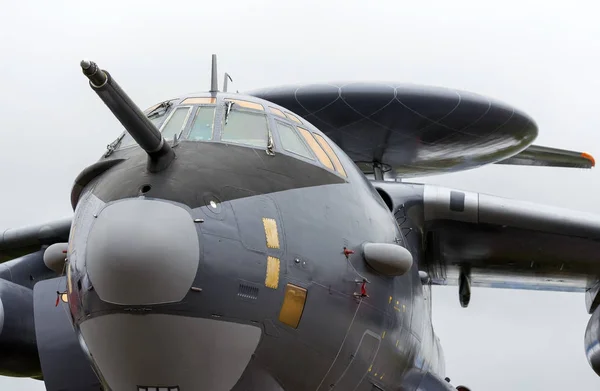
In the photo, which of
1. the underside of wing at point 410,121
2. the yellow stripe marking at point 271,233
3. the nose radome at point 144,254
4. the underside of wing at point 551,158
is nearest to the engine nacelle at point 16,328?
the underside of wing at point 410,121

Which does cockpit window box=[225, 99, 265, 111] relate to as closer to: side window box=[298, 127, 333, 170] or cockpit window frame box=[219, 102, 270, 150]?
cockpit window frame box=[219, 102, 270, 150]

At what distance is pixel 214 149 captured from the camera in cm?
653

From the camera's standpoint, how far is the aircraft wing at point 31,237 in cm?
1202

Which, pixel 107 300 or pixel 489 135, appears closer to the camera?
pixel 107 300

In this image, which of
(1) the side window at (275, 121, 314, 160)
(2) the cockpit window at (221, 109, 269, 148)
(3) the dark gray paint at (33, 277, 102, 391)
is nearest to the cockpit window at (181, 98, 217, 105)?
(2) the cockpit window at (221, 109, 269, 148)

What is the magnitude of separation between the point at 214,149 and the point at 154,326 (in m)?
1.60

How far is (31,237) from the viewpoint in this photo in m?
12.4

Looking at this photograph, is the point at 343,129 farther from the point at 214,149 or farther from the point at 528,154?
the point at 214,149

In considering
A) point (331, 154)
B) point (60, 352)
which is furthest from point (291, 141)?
point (60, 352)

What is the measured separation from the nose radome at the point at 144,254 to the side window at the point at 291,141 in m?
1.73

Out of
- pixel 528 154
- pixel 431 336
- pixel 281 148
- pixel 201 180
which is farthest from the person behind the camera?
pixel 528 154

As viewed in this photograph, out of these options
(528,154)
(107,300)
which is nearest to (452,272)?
(528,154)

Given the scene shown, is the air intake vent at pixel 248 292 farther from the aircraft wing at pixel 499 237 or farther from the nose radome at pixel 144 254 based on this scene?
the aircraft wing at pixel 499 237

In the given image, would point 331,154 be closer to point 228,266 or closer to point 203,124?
point 203,124
